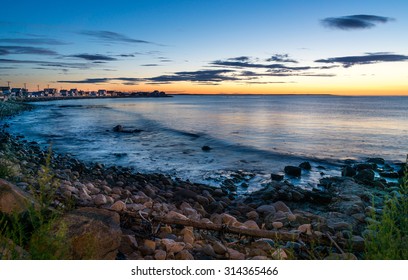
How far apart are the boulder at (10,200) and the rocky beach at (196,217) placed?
1cm

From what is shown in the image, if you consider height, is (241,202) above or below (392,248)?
below

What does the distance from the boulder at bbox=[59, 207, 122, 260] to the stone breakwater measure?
1 cm

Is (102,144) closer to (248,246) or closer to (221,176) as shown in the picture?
(221,176)

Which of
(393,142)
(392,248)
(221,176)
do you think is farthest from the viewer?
(393,142)

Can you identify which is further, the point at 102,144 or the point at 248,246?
the point at 102,144

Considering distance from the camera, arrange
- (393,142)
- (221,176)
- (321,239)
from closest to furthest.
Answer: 1. (321,239)
2. (221,176)
3. (393,142)

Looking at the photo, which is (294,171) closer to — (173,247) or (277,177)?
(277,177)

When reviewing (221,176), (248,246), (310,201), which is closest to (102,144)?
(221,176)

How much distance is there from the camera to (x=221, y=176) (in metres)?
15.0

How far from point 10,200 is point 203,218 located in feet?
15.0

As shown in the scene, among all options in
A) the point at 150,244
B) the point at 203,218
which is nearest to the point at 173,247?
the point at 150,244

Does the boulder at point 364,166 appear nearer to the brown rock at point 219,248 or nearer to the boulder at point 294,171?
the boulder at point 294,171

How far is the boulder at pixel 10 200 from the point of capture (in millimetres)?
4516

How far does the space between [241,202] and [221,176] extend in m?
4.19
